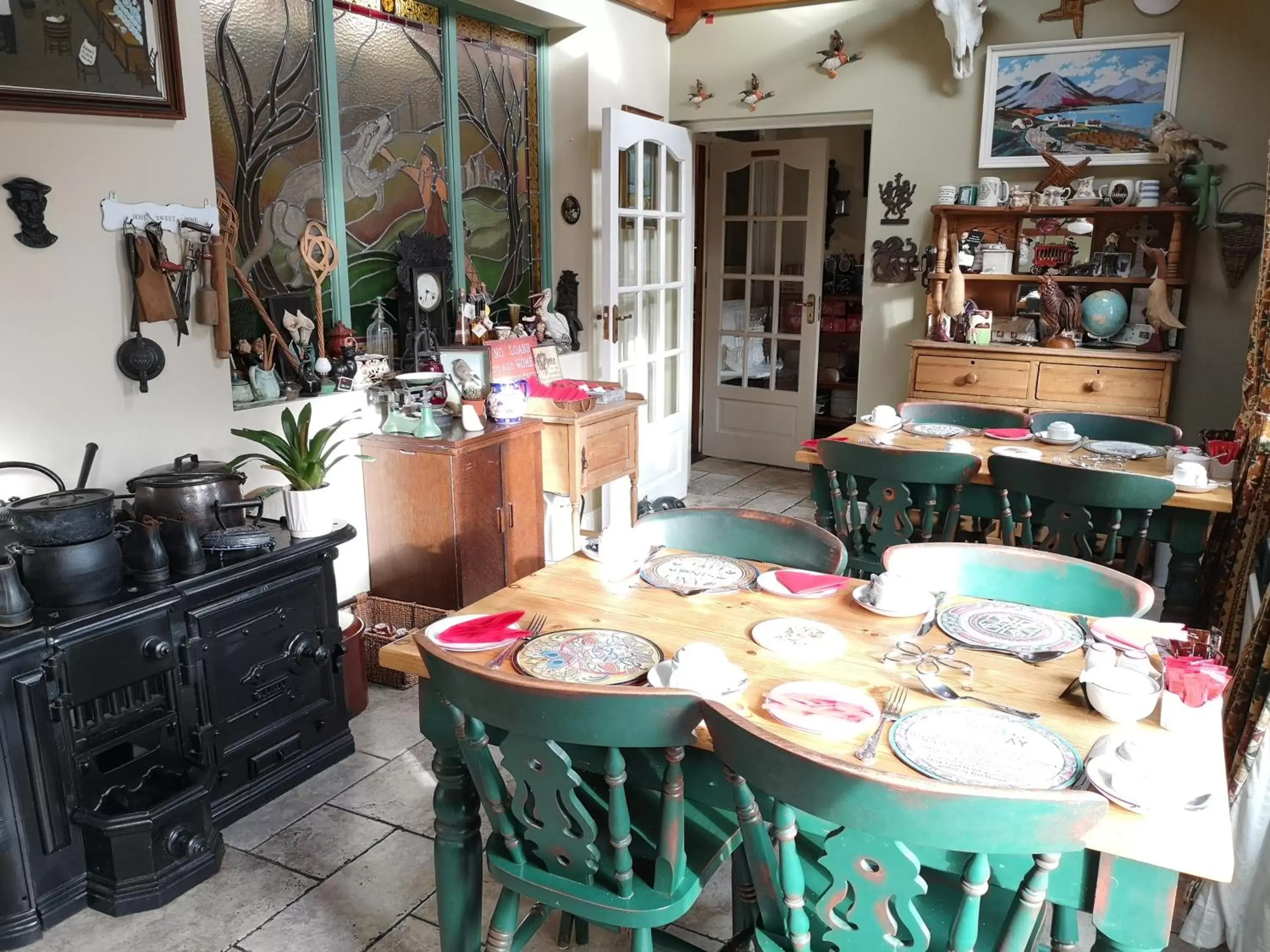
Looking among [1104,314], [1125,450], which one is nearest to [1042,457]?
[1125,450]

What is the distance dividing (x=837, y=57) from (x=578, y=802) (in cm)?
475

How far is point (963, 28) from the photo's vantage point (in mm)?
4793

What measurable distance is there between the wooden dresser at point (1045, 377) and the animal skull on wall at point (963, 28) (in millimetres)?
1384

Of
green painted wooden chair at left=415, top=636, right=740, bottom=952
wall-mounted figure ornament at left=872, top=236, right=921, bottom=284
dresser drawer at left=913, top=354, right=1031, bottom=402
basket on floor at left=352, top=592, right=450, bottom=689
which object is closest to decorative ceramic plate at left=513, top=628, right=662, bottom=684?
green painted wooden chair at left=415, top=636, right=740, bottom=952

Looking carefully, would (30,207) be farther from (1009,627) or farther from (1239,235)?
(1239,235)

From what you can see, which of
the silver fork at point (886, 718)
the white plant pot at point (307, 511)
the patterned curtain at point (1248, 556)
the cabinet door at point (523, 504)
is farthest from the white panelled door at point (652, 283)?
the silver fork at point (886, 718)

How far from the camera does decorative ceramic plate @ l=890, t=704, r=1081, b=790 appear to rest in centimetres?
136

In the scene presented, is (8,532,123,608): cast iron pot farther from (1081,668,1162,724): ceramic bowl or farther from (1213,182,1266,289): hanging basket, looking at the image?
(1213,182,1266,289): hanging basket

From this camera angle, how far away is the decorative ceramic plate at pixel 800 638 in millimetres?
1777

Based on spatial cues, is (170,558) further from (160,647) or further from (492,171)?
(492,171)

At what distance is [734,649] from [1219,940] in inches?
50.6

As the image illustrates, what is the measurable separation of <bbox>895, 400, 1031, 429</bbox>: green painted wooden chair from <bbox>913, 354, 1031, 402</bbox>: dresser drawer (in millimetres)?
944

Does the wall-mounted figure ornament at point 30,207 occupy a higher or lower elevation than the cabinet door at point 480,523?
higher

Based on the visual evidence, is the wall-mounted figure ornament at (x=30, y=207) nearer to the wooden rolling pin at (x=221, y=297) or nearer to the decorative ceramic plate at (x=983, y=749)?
the wooden rolling pin at (x=221, y=297)
